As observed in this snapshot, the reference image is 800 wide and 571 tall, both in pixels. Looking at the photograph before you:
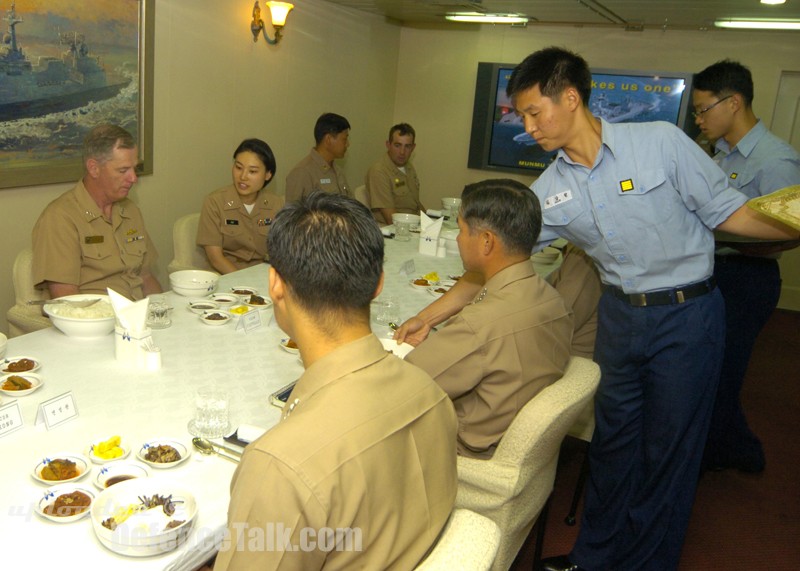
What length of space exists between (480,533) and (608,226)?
4.51 feet

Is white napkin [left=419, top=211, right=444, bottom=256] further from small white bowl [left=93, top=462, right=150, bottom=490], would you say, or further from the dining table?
small white bowl [left=93, top=462, right=150, bottom=490]

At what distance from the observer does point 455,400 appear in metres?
2.02

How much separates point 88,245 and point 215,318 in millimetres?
812

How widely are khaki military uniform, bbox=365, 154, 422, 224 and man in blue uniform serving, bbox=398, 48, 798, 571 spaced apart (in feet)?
10.8

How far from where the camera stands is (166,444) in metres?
1.62

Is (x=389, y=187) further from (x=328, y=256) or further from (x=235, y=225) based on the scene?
(x=328, y=256)

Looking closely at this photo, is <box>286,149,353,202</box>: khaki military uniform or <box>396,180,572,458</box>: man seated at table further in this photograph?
<box>286,149,353,202</box>: khaki military uniform

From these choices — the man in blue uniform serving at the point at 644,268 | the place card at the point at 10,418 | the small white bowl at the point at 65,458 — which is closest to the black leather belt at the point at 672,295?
the man in blue uniform serving at the point at 644,268

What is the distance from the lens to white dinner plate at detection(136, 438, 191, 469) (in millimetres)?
1550

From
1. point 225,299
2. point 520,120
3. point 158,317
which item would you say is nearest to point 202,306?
point 225,299

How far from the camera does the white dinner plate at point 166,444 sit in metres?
1.55

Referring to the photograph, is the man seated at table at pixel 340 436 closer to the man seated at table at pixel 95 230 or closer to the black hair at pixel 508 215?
the black hair at pixel 508 215

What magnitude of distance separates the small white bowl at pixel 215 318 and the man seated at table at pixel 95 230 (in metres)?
0.71

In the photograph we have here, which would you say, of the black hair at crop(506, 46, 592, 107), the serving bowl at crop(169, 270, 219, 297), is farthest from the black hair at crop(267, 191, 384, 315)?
the serving bowl at crop(169, 270, 219, 297)
